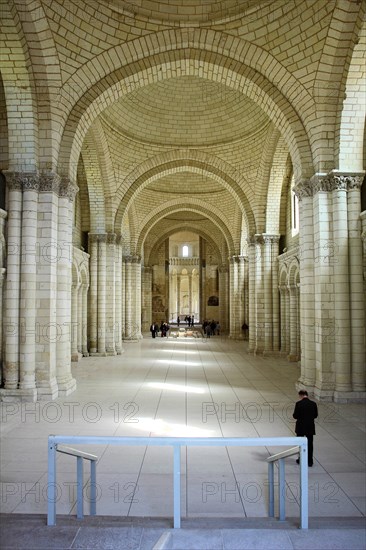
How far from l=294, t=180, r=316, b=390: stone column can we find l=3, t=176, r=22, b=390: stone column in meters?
7.46

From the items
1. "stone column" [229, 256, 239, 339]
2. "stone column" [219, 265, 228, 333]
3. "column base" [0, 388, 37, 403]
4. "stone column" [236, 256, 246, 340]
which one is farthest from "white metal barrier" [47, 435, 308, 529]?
"stone column" [219, 265, 228, 333]

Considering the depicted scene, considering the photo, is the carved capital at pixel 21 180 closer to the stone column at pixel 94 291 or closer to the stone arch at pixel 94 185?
the stone arch at pixel 94 185

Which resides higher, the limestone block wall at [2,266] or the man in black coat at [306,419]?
the limestone block wall at [2,266]

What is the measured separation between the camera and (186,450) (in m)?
7.23

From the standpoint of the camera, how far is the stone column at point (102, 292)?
20547 millimetres

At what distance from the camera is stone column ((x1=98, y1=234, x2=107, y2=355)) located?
20.5 meters

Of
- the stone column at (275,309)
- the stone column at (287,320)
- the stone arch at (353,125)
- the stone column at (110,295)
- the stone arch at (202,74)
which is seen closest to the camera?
the stone arch at (353,125)

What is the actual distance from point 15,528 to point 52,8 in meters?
10.8

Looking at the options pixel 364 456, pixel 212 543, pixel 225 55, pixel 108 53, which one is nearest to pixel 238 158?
pixel 225 55

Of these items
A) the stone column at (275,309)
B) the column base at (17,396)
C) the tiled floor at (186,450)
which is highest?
the stone column at (275,309)

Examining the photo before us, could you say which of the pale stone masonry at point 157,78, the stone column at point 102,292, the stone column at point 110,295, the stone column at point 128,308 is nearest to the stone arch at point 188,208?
the stone column at point 128,308

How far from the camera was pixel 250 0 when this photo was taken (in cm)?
1134

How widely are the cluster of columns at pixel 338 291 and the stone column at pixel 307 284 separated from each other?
0.43ft

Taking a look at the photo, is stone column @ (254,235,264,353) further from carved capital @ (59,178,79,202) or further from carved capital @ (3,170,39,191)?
carved capital @ (3,170,39,191)
